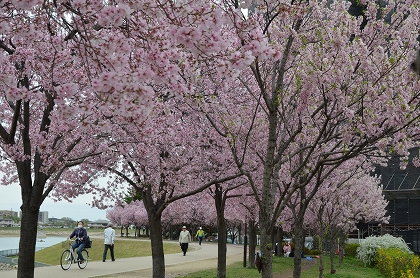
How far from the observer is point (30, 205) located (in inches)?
383

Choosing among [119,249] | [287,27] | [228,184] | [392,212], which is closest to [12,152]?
[287,27]

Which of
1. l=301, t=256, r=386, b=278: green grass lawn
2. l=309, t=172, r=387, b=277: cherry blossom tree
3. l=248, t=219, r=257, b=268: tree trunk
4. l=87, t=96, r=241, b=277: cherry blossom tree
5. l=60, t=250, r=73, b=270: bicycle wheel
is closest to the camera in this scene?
l=87, t=96, r=241, b=277: cherry blossom tree

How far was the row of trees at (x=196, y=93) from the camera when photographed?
4.31m

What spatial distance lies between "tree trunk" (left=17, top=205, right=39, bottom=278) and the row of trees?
3 cm

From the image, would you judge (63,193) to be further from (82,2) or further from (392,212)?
(392,212)

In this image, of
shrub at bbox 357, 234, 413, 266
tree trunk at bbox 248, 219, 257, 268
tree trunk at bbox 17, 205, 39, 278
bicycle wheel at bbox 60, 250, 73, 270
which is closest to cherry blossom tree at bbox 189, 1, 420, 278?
tree trunk at bbox 17, 205, 39, 278

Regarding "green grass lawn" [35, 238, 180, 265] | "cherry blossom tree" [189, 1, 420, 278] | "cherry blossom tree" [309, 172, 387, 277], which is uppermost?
"cherry blossom tree" [189, 1, 420, 278]

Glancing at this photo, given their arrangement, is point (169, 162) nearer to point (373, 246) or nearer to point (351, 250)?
point (373, 246)

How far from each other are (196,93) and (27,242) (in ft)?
15.8

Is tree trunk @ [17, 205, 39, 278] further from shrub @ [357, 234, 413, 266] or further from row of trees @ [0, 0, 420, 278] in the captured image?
shrub @ [357, 234, 413, 266]

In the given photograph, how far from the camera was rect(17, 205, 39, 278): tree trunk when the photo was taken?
9602mm

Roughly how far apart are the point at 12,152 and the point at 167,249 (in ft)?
88.2

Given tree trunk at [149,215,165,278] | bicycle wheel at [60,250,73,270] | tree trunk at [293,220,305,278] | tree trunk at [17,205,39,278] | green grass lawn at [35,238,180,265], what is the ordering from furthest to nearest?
green grass lawn at [35,238,180,265] → bicycle wheel at [60,250,73,270] → tree trunk at [149,215,165,278] → tree trunk at [293,220,305,278] → tree trunk at [17,205,39,278]

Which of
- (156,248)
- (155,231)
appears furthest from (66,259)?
(155,231)
